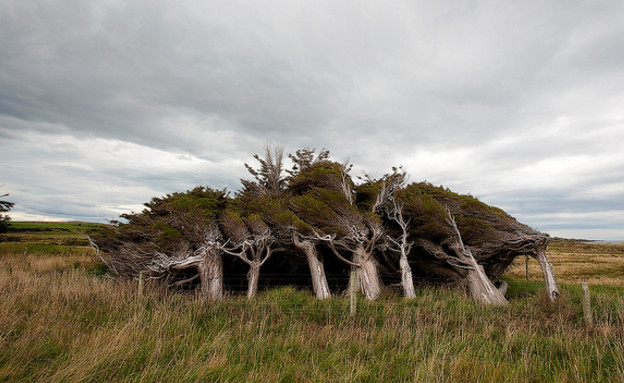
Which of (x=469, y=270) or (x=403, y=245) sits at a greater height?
(x=403, y=245)

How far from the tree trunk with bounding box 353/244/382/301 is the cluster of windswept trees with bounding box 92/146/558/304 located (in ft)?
0.12

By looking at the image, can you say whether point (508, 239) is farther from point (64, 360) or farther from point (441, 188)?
point (64, 360)

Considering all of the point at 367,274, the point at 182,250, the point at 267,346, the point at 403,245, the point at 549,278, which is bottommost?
the point at 267,346

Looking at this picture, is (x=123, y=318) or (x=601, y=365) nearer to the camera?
(x=601, y=365)

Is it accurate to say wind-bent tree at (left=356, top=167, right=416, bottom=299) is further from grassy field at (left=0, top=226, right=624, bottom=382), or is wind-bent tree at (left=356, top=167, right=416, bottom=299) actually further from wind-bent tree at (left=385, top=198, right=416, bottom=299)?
grassy field at (left=0, top=226, right=624, bottom=382)

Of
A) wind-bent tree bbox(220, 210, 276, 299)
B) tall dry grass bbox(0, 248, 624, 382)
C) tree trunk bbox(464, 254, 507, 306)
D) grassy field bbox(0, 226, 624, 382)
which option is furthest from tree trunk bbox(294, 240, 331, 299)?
tree trunk bbox(464, 254, 507, 306)

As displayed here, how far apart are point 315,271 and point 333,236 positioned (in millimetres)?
1652

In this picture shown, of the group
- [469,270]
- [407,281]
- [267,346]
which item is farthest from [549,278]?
[267,346]

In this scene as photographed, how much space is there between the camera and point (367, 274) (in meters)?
10.9

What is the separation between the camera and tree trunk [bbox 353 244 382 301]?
10.6 m

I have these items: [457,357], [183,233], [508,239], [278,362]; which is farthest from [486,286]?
[183,233]

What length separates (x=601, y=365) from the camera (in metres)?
4.71

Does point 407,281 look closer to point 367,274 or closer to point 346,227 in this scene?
point 367,274

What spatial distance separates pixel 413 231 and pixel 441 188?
286 cm
